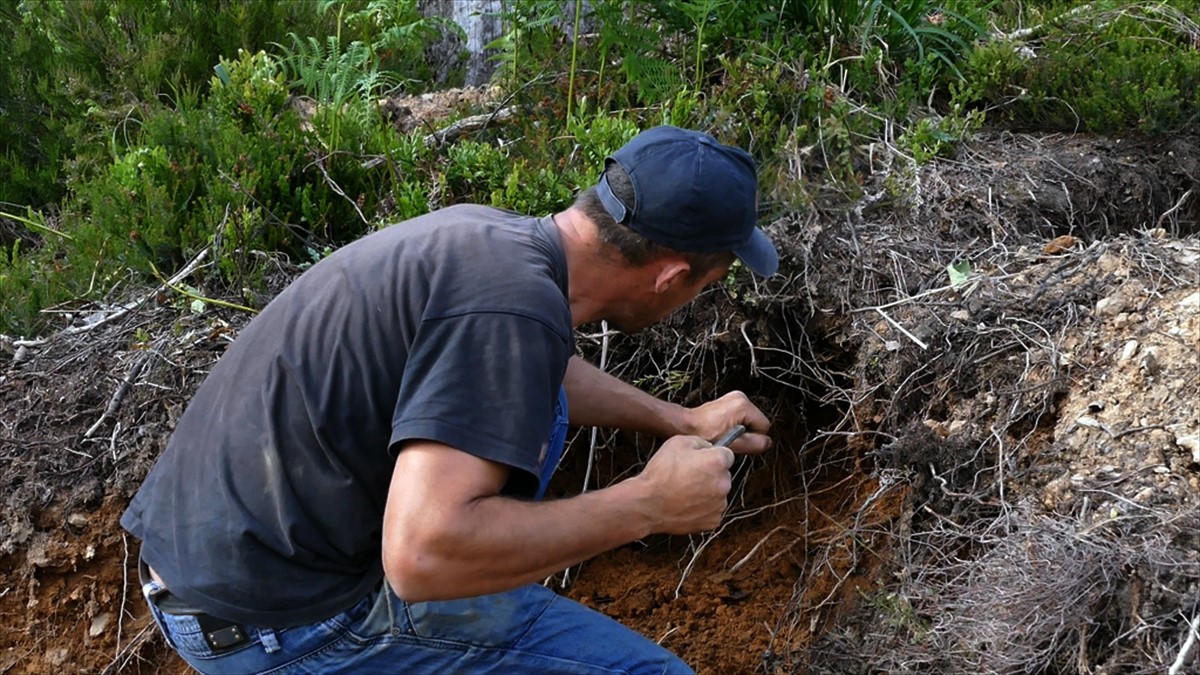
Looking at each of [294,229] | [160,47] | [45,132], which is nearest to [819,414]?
[294,229]

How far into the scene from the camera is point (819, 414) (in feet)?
13.8

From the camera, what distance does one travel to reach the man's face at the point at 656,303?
2703 millimetres

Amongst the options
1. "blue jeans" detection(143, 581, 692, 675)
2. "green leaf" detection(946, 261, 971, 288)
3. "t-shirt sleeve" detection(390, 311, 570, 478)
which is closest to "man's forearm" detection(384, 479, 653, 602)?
"t-shirt sleeve" detection(390, 311, 570, 478)

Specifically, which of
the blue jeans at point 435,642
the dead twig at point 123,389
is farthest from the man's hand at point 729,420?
the dead twig at point 123,389

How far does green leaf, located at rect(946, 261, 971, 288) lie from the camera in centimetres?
386

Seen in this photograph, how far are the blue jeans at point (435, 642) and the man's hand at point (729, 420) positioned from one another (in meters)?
0.70

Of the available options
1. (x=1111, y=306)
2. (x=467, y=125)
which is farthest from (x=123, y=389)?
(x=1111, y=306)

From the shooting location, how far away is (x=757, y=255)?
9.07 feet

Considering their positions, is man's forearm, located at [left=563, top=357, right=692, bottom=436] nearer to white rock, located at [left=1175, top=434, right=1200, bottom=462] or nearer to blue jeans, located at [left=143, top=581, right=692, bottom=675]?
blue jeans, located at [left=143, top=581, right=692, bottom=675]

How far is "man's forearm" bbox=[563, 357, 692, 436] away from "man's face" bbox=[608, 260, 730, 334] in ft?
1.19

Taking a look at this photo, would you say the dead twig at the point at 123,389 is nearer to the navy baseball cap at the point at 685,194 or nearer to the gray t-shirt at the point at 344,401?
the gray t-shirt at the point at 344,401

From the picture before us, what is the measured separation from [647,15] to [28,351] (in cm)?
278

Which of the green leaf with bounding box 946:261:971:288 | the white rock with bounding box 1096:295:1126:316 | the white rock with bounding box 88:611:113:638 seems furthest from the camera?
the white rock with bounding box 88:611:113:638

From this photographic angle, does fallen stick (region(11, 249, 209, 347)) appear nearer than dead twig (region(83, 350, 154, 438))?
No
